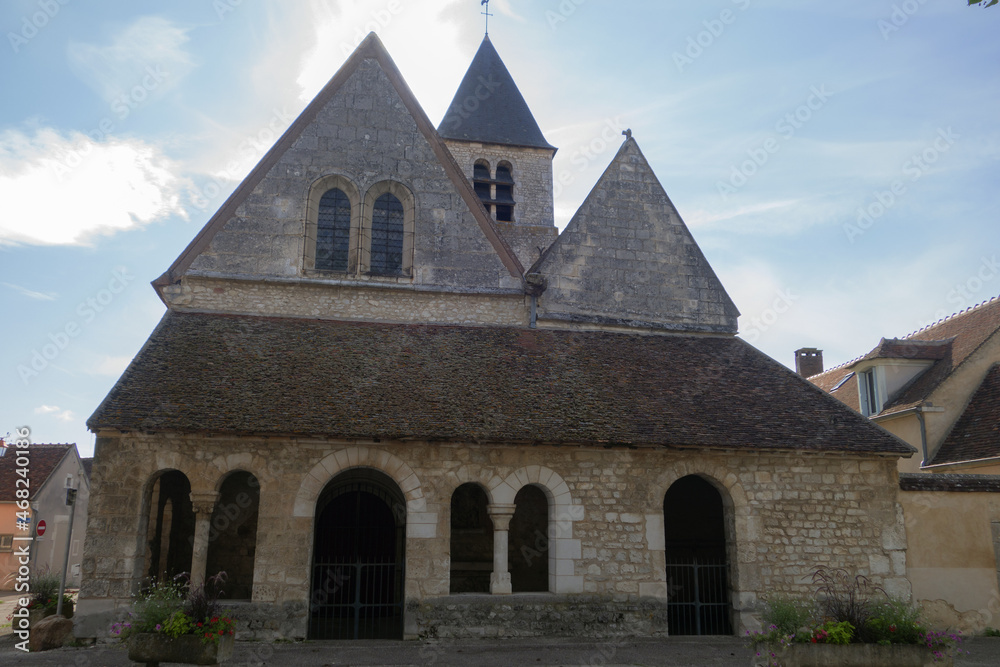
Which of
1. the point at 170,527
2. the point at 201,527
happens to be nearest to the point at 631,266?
the point at 201,527

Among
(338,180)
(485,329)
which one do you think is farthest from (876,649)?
(338,180)

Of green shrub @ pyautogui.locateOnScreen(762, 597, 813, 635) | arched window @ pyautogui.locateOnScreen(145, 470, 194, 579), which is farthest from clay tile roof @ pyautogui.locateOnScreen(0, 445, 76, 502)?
green shrub @ pyautogui.locateOnScreen(762, 597, 813, 635)

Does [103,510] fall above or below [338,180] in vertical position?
below

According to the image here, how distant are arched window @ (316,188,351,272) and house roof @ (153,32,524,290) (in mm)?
1265

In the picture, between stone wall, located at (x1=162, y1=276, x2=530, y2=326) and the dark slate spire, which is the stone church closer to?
stone wall, located at (x1=162, y1=276, x2=530, y2=326)

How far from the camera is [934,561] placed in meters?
11.4

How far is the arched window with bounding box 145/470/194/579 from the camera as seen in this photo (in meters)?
11.5

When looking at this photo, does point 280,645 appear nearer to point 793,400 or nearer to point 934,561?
point 793,400

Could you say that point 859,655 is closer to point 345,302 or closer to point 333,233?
point 345,302

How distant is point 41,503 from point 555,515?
66.7ft

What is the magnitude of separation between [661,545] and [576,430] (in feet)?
7.15

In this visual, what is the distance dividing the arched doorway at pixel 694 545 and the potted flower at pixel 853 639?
15.6 feet

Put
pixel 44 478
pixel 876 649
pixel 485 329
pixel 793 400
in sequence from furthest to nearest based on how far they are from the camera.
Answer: pixel 44 478
pixel 485 329
pixel 793 400
pixel 876 649

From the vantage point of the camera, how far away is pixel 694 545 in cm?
1330
